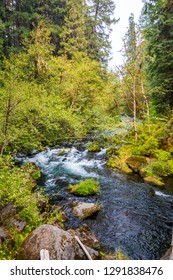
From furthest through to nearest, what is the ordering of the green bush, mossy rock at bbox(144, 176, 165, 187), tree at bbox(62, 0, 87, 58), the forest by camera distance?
tree at bbox(62, 0, 87, 58)
the green bush
mossy rock at bbox(144, 176, 165, 187)
the forest

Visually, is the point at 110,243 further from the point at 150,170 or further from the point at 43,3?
the point at 43,3

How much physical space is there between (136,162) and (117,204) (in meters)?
4.16

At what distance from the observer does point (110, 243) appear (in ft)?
18.8

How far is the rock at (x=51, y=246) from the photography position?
3.62 m

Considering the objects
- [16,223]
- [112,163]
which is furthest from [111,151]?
[16,223]

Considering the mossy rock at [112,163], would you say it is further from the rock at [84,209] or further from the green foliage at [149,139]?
the rock at [84,209]

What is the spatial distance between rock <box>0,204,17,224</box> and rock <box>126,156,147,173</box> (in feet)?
24.5

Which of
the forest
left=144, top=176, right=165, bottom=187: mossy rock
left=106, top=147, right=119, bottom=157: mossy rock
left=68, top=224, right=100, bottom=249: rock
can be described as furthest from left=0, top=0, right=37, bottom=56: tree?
left=68, top=224, right=100, bottom=249: rock

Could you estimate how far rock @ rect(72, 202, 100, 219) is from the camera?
275 inches

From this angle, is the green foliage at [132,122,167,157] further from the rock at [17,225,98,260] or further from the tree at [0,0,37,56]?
the tree at [0,0,37,56]

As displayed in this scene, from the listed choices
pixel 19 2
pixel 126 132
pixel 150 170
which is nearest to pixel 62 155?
pixel 126 132

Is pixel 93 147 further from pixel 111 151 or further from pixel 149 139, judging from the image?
pixel 149 139

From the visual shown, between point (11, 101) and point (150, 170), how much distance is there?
762 centimetres

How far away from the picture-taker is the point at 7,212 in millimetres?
5465
